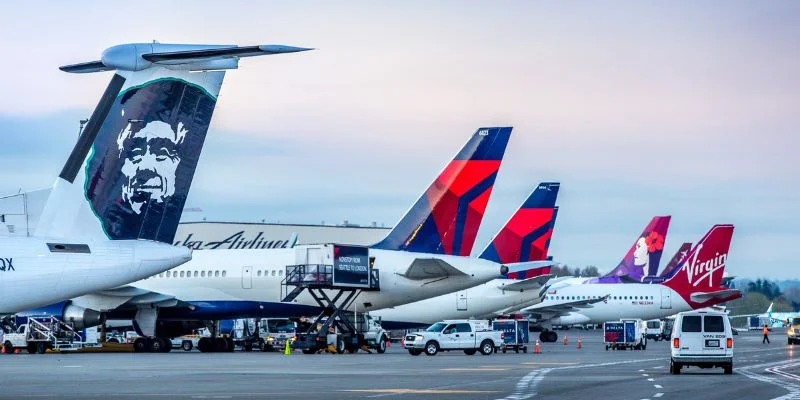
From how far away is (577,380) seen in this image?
33.9 m

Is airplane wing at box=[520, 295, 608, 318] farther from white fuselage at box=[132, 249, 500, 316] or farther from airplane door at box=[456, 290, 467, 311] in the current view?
white fuselage at box=[132, 249, 500, 316]

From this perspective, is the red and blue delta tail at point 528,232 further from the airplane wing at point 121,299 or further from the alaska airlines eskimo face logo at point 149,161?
the alaska airlines eskimo face logo at point 149,161

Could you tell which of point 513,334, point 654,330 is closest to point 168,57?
point 513,334

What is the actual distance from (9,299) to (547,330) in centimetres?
7276

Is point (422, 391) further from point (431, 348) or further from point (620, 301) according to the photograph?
point (620, 301)

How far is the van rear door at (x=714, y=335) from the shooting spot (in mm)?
37812

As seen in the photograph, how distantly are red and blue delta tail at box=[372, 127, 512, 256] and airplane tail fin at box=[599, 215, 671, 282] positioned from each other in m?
63.8

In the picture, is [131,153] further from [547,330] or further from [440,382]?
[547,330]

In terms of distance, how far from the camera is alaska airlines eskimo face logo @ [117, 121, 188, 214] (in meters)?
22.2

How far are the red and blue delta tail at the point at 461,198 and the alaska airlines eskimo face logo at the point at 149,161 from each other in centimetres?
3302

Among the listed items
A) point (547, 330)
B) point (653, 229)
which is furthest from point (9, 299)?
point (653, 229)

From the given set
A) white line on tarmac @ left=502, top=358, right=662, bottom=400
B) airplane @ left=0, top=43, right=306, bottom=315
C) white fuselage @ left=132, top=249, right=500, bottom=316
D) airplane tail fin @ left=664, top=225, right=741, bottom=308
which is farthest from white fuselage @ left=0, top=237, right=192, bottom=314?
airplane tail fin @ left=664, top=225, right=741, bottom=308

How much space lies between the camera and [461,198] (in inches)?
2174

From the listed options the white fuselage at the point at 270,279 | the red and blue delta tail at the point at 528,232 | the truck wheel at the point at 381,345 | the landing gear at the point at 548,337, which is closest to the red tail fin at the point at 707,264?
the landing gear at the point at 548,337
